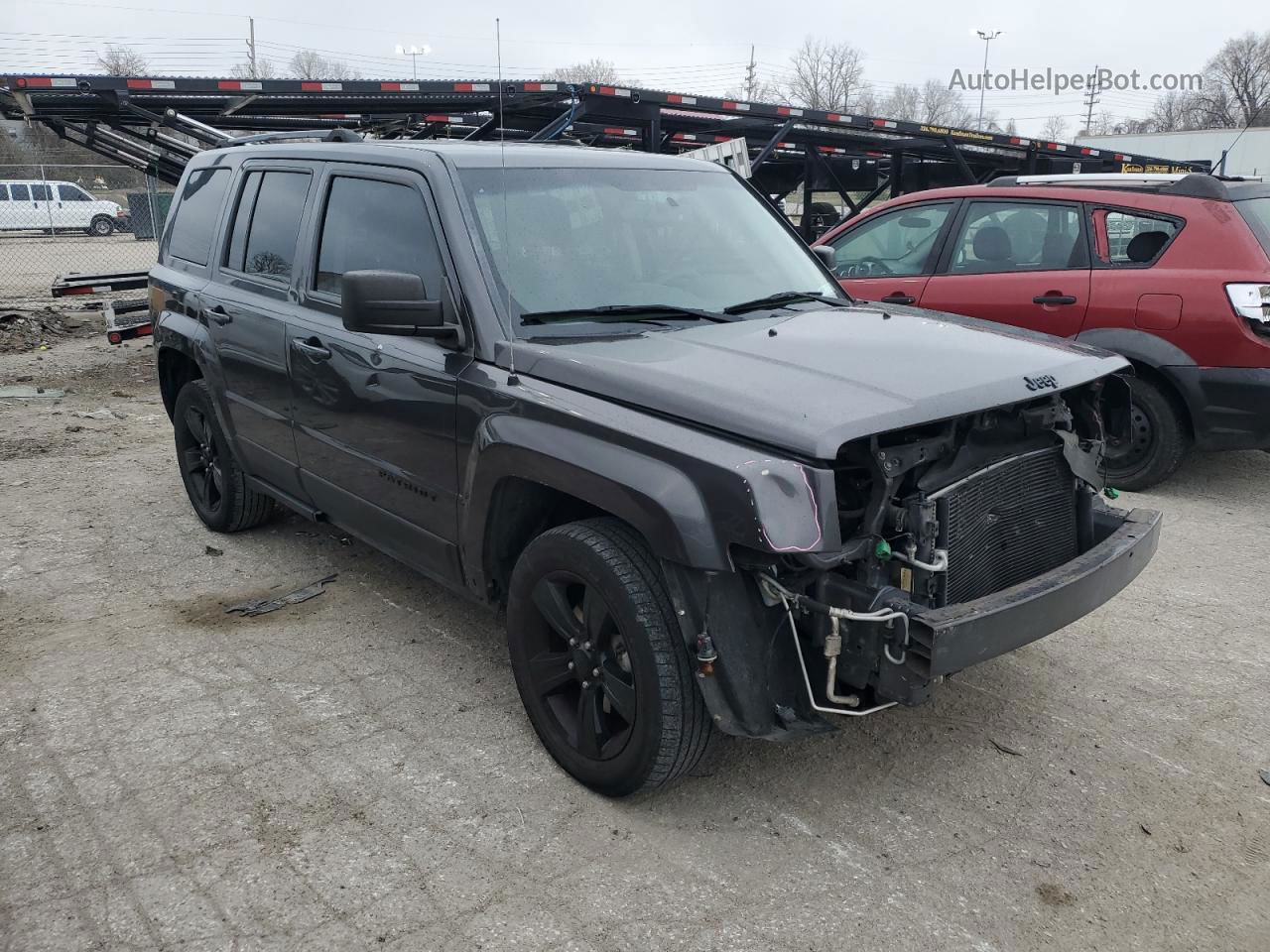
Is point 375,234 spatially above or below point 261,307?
above

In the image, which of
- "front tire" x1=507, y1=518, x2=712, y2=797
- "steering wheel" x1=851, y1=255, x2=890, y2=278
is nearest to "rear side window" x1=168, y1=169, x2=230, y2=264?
"front tire" x1=507, y1=518, x2=712, y2=797

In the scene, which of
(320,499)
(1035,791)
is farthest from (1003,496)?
(320,499)

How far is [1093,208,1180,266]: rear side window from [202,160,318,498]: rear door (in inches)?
182

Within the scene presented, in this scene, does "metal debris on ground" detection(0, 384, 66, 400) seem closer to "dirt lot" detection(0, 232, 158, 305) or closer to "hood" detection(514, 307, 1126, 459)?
"hood" detection(514, 307, 1126, 459)

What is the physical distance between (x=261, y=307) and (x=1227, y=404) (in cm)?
504

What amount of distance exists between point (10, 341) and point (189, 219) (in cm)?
814

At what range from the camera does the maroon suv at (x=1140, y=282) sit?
18.5 ft

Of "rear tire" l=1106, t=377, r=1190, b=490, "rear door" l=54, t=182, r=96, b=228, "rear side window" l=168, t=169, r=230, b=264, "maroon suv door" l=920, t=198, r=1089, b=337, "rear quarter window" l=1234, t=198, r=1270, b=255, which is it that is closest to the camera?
"rear side window" l=168, t=169, r=230, b=264

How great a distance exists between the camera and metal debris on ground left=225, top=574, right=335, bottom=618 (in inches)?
177

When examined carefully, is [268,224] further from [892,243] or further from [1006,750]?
[892,243]

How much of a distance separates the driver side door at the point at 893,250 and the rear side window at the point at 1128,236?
101 centimetres

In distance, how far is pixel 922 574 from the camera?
2658 millimetres

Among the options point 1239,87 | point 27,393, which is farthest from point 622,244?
point 1239,87

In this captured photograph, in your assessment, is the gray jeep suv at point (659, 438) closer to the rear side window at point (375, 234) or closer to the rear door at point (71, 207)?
the rear side window at point (375, 234)
